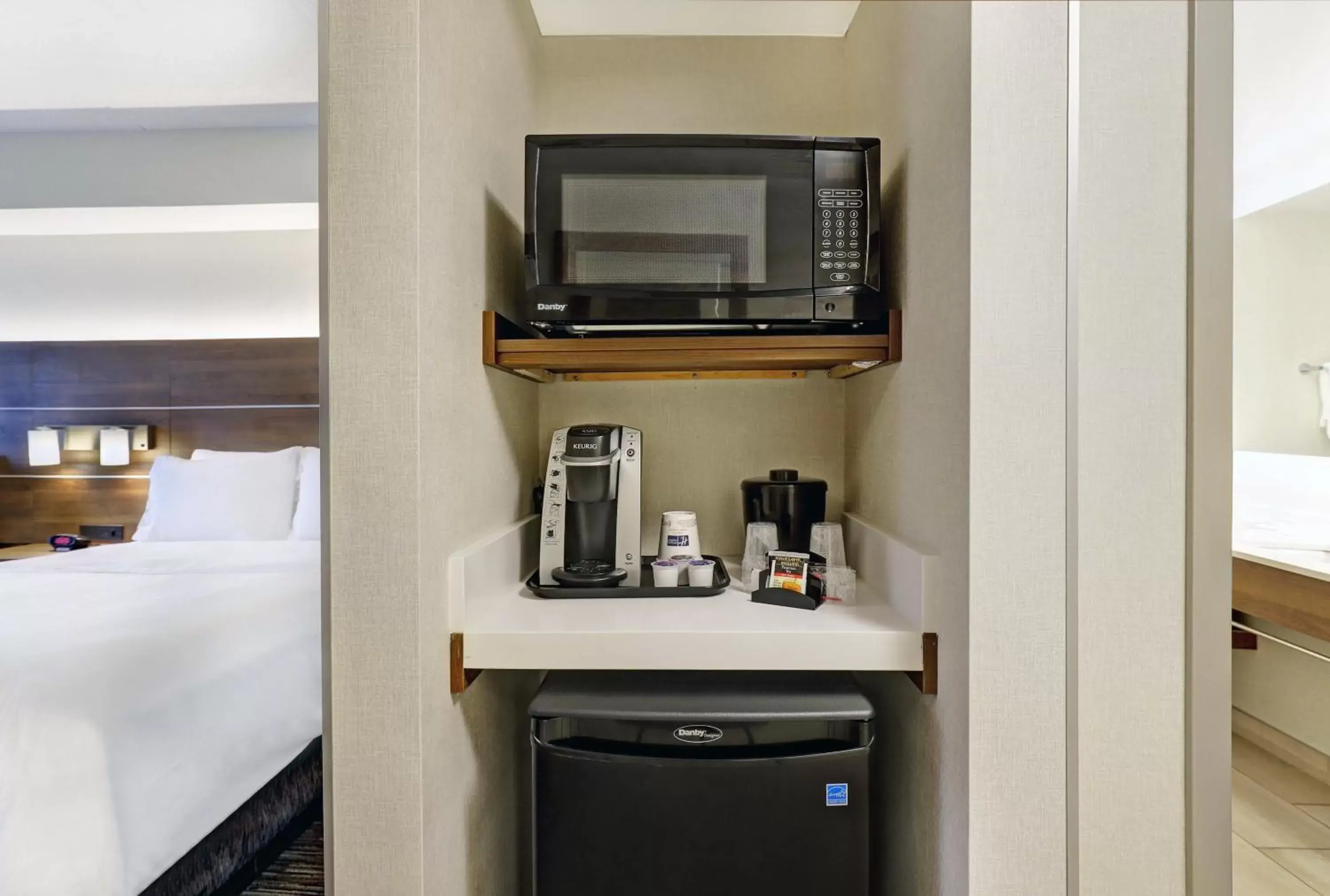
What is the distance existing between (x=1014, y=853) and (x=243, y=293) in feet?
4.36

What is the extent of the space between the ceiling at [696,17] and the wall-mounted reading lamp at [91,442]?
1204 mm

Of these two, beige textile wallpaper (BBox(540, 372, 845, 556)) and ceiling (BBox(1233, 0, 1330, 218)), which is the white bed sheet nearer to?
beige textile wallpaper (BBox(540, 372, 845, 556))

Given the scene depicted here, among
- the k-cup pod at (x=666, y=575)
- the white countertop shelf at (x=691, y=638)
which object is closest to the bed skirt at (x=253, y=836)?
the white countertop shelf at (x=691, y=638)

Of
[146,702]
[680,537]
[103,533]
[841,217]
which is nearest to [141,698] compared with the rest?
[146,702]

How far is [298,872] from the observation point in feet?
3.76

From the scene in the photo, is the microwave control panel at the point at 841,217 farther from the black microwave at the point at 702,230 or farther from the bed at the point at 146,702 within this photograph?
the bed at the point at 146,702

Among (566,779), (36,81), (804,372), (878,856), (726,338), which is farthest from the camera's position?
(804,372)

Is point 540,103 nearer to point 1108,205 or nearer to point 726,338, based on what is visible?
point 726,338

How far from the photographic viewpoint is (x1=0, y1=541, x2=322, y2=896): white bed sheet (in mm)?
936

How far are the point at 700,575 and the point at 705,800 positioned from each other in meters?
0.40

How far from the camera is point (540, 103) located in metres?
1.72

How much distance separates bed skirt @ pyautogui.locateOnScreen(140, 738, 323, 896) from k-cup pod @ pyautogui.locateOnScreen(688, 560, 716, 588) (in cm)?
67

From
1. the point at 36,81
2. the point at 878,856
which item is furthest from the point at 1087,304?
the point at 36,81

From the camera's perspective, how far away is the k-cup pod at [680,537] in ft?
4.85
